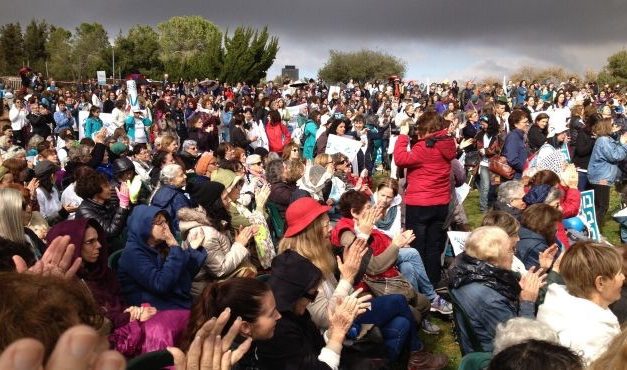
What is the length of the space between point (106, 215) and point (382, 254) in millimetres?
2607

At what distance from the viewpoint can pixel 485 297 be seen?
3.60 m

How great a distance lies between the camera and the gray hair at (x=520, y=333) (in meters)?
2.79

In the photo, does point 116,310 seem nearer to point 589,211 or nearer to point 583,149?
point 589,211

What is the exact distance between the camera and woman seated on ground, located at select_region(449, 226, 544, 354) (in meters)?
3.56

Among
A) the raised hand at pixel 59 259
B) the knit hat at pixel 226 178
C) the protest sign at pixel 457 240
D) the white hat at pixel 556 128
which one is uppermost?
the white hat at pixel 556 128

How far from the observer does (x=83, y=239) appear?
146 inches

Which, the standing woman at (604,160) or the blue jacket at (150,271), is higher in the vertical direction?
the standing woman at (604,160)

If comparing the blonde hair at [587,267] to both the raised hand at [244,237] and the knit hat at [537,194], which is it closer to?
the knit hat at [537,194]

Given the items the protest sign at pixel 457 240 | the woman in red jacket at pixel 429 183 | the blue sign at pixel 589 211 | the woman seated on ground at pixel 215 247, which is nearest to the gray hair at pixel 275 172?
the woman in red jacket at pixel 429 183

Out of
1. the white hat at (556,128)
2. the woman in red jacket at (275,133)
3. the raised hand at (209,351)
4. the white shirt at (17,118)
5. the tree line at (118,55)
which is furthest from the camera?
the tree line at (118,55)

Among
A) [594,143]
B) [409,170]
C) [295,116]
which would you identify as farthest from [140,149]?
[295,116]

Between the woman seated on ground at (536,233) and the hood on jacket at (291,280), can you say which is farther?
the woman seated on ground at (536,233)

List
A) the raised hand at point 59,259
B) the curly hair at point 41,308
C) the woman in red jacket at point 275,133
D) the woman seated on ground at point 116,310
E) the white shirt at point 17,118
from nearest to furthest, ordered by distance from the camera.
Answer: the curly hair at point 41,308
the raised hand at point 59,259
the woman seated on ground at point 116,310
the woman in red jacket at point 275,133
the white shirt at point 17,118

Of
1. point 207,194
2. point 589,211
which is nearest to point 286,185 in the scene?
point 207,194
